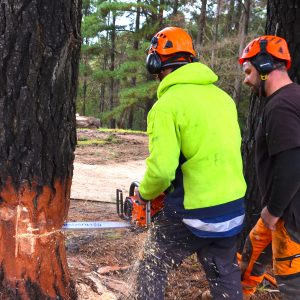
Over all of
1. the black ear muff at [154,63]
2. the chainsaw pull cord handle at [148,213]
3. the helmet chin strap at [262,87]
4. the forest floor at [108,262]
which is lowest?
the forest floor at [108,262]

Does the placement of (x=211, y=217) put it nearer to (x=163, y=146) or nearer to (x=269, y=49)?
(x=163, y=146)

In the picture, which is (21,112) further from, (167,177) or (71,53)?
(167,177)

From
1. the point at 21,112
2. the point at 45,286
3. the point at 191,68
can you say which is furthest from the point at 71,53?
the point at 45,286

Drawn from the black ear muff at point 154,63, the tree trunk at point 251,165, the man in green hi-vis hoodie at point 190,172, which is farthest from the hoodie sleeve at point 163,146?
the tree trunk at point 251,165

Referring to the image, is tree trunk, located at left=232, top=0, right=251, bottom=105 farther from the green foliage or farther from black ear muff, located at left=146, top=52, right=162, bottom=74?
black ear muff, located at left=146, top=52, right=162, bottom=74

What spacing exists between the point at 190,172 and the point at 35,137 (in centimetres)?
89

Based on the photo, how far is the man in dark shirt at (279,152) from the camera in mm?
2307

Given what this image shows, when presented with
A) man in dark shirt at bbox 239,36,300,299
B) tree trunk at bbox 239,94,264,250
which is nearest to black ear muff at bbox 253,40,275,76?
man in dark shirt at bbox 239,36,300,299

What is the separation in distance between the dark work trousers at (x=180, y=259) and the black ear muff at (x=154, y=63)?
3.03 feet

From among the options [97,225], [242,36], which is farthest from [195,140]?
[242,36]

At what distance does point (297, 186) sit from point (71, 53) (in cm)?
149

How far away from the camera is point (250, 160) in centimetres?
361

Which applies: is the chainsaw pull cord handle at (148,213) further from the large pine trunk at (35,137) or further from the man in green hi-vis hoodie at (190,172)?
the large pine trunk at (35,137)

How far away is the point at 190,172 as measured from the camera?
2303 mm
